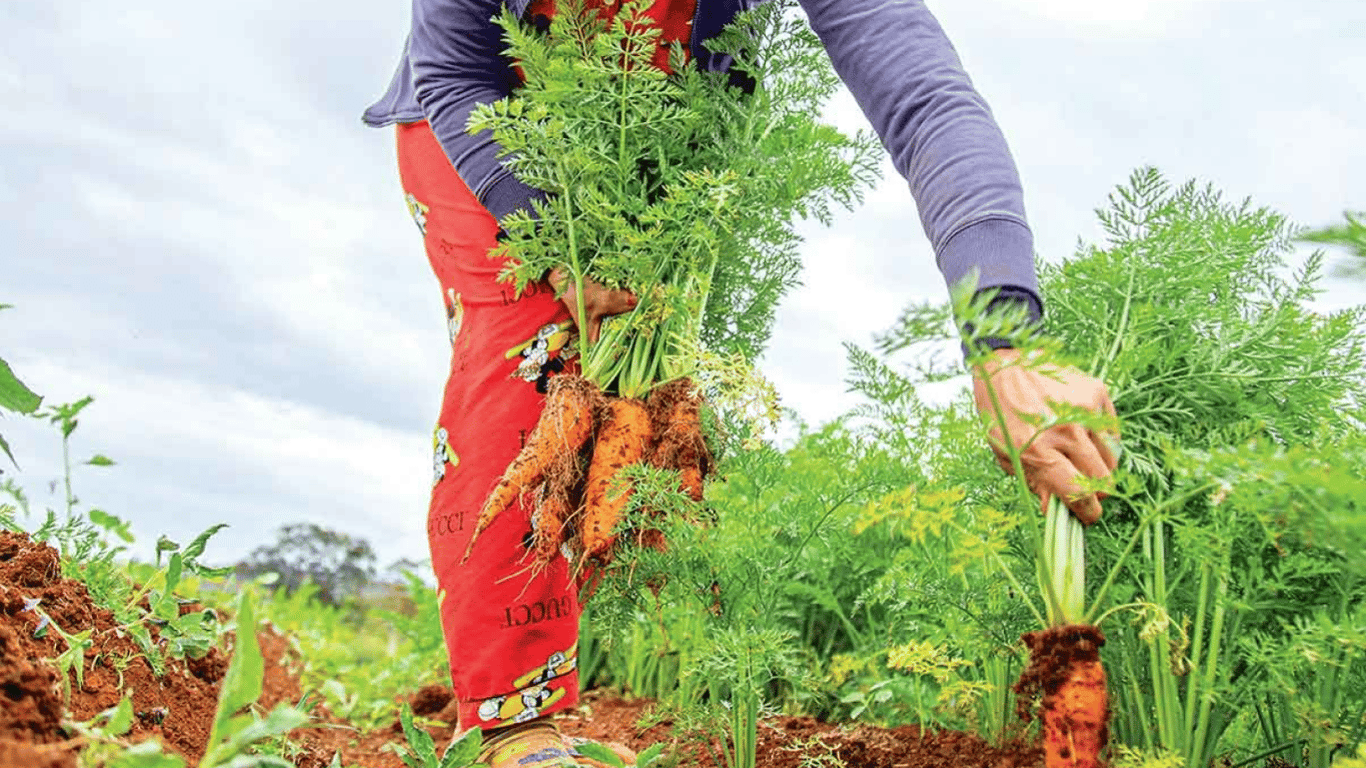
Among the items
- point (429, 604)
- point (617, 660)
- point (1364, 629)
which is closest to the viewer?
point (1364, 629)

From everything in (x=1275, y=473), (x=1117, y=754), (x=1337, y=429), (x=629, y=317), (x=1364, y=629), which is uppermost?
(x=629, y=317)

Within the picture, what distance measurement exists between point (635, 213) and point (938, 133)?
565 millimetres

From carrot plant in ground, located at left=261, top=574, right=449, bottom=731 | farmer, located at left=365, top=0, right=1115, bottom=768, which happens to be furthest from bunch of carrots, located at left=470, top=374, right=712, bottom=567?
carrot plant in ground, located at left=261, top=574, right=449, bottom=731

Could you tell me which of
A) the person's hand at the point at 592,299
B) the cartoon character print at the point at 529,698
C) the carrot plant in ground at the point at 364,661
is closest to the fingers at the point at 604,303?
the person's hand at the point at 592,299

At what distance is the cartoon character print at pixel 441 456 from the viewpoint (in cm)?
239

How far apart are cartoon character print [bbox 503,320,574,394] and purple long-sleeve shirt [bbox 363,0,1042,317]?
246mm

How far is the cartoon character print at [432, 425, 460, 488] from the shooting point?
7.85 ft

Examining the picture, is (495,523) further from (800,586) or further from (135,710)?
(800,586)

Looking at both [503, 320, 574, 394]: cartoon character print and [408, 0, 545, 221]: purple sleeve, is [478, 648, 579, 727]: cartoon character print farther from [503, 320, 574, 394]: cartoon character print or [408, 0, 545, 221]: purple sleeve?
[408, 0, 545, 221]: purple sleeve

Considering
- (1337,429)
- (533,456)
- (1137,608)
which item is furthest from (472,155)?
(1337,429)

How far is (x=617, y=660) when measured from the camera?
3.72 meters

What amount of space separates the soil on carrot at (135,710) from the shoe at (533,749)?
138 millimetres

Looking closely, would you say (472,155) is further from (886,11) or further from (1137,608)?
(1137,608)

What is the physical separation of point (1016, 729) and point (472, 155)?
1.46m
